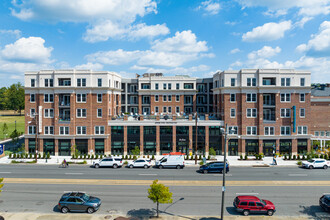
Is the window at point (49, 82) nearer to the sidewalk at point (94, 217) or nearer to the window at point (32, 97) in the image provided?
the window at point (32, 97)

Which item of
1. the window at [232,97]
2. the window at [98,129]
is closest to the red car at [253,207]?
the window at [232,97]

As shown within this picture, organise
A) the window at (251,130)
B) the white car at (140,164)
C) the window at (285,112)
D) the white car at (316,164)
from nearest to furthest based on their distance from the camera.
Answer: the white car at (316,164) → the white car at (140,164) → the window at (285,112) → the window at (251,130)

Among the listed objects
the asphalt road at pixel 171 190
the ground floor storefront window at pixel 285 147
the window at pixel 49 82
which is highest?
the window at pixel 49 82

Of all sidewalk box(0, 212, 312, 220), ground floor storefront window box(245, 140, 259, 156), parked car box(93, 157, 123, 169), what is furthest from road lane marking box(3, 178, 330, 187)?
ground floor storefront window box(245, 140, 259, 156)

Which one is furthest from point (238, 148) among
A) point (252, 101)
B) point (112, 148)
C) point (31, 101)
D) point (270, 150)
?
point (31, 101)

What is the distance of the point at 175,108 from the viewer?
62.2 meters

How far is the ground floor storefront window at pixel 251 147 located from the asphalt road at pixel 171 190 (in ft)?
34.2

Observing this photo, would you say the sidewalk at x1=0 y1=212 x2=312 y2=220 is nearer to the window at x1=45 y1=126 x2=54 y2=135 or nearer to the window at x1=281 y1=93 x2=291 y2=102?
the window at x1=45 y1=126 x2=54 y2=135

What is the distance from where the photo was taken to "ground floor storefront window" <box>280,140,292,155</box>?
49719 millimetres

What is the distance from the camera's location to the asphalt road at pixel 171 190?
74.1ft

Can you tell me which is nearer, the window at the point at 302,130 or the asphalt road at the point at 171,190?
the asphalt road at the point at 171,190

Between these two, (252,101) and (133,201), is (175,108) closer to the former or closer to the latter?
(252,101)

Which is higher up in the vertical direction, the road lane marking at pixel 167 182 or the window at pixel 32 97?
the window at pixel 32 97

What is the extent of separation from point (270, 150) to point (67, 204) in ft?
133
